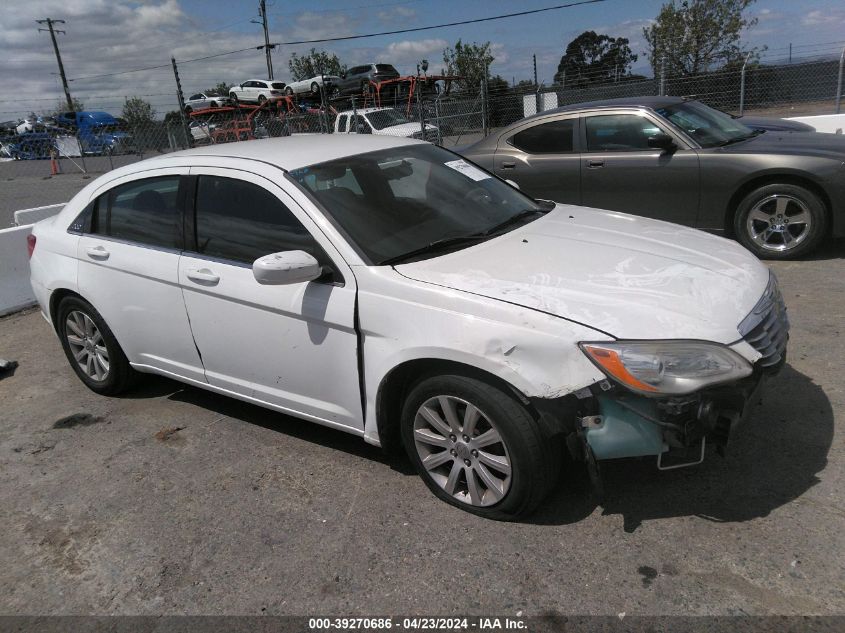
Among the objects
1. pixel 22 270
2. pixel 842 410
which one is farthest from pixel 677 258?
pixel 22 270

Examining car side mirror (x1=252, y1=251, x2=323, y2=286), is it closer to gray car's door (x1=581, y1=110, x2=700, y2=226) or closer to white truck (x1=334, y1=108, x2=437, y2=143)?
gray car's door (x1=581, y1=110, x2=700, y2=226)

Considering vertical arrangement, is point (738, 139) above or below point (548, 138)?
below

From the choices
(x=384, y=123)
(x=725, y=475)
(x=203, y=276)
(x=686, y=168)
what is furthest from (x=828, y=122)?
(x=203, y=276)

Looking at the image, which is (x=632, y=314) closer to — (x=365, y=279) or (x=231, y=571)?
(x=365, y=279)

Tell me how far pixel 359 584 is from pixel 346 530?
1.20 feet

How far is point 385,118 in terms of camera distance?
1816 centimetres

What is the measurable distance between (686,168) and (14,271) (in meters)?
6.94

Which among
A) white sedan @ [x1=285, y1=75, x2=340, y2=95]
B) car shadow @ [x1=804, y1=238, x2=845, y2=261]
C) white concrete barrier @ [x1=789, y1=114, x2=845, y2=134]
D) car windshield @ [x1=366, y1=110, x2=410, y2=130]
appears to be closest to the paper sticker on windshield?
car shadow @ [x1=804, y1=238, x2=845, y2=261]

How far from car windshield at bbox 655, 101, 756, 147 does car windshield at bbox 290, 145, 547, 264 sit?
344cm

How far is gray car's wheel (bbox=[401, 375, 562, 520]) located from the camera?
105 inches

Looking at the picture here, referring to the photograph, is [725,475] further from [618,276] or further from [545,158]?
[545,158]

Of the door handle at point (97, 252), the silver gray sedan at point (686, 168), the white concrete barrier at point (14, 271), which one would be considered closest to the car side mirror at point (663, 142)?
the silver gray sedan at point (686, 168)

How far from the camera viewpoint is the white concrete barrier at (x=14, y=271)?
6.97 meters

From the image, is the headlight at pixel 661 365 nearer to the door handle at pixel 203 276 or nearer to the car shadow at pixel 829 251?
Result: the door handle at pixel 203 276
